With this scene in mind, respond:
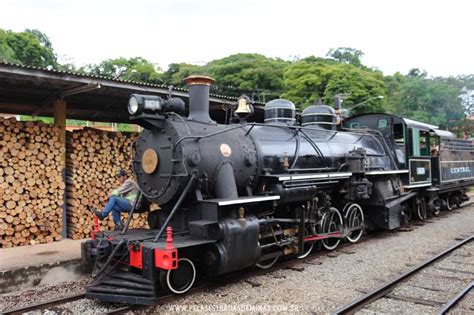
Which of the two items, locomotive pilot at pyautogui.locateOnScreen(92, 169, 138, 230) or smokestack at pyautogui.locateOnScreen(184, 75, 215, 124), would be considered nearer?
smokestack at pyautogui.locateOnScreen(184, 75, 215, 124)

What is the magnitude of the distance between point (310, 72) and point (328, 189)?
3218 centimetres

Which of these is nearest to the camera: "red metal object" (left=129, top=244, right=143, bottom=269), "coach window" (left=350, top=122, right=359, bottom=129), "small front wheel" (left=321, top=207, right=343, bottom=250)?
"red metal object" (left=129, top=244, right=143, bottom=269)

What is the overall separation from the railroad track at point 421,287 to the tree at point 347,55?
53.9 meters

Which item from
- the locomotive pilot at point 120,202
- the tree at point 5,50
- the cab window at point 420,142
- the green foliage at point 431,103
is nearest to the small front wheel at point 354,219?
the cab window at point 420,142

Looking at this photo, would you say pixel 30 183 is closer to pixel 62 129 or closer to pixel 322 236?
pixel 62 129

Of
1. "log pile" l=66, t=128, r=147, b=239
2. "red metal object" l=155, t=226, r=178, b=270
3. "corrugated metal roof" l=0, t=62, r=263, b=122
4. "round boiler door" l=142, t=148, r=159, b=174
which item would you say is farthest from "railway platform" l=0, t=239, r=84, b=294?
"corrugated metal roof" l=0, t=62, r=263, b=122

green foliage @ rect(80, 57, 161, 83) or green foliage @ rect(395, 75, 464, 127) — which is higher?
green foliage @ rect(80, 57, 161, 83)

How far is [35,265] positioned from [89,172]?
120 inches

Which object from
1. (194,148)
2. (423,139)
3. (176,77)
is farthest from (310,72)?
(194,148)

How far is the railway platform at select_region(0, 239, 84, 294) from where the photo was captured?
6.07m

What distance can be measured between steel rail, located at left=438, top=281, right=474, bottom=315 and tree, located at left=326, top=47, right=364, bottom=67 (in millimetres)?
55473

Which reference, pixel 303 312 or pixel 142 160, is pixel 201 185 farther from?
pixel 303 312

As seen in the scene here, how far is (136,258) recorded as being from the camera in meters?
5.35

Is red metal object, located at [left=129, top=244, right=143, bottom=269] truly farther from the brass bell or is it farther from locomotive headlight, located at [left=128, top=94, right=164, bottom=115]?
the brass bell
